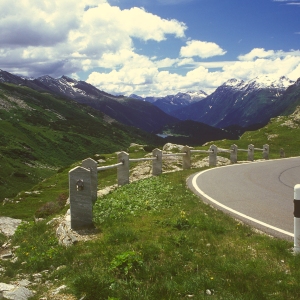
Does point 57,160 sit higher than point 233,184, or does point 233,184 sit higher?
point 233,184

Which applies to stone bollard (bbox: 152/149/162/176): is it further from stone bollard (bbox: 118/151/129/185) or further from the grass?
the grass

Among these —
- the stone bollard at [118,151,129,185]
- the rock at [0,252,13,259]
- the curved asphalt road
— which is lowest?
the rock at [0,252,13,259]

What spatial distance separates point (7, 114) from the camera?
187375mm

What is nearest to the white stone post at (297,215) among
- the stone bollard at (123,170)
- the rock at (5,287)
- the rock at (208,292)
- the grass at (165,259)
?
the grass at (165,259)

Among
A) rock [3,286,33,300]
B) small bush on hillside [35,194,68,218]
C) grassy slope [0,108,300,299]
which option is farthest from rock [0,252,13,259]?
small bush on hillside [35,194,68,218]

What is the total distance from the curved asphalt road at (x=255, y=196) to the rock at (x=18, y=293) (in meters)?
5.88

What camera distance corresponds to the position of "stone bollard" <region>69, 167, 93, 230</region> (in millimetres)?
8867

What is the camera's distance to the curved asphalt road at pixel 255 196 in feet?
30.0

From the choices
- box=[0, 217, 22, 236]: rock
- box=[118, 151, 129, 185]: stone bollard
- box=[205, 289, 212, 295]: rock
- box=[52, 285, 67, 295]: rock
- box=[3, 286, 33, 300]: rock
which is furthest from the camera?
box=[0, 217, 22, 236]: rock

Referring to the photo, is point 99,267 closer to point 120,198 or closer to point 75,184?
point 75,184

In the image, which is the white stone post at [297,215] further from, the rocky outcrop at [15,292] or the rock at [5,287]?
the rock at [5,287]

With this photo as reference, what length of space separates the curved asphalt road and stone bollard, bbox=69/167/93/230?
465 cm

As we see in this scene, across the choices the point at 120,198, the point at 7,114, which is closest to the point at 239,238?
the point at 120,198

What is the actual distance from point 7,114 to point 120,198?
196 meters
